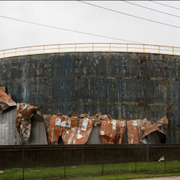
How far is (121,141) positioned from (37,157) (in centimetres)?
933

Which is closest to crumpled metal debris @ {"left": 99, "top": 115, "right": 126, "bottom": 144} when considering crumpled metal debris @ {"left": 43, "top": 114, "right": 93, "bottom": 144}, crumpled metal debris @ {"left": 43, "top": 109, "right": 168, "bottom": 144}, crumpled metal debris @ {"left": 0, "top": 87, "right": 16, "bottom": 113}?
crumpled metal debris @ {"left": 43, "top": 109, "right": 168, "bottom": 144}

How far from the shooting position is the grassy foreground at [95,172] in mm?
18953

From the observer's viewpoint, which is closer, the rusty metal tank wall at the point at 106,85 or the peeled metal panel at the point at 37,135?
the peeled metal panel at the point at 37,135

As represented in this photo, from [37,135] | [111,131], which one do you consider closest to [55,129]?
[37,135]

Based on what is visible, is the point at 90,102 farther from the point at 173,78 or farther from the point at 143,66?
the point at 173,78

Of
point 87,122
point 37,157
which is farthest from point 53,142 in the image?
point 37,157

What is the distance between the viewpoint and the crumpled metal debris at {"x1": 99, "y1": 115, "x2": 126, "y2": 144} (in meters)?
28.4

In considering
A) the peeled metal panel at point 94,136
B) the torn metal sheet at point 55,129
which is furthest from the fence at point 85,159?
the torn metal sheet at point 55,129

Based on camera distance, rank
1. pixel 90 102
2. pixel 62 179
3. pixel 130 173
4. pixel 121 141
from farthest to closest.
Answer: pixel 90 102 → pixel 121 141 → pixel 130 173 → pixel 62 179

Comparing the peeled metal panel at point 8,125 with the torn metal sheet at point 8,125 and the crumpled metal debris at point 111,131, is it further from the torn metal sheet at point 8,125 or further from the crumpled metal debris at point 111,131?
the crumpled metal debris at point 111,131

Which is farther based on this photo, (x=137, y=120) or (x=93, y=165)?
(x=137, y=120)

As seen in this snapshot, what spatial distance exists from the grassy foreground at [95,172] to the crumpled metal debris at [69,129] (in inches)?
222

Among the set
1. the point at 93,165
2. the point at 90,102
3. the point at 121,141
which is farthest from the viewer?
the point at 90,102

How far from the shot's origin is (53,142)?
28.6 m
